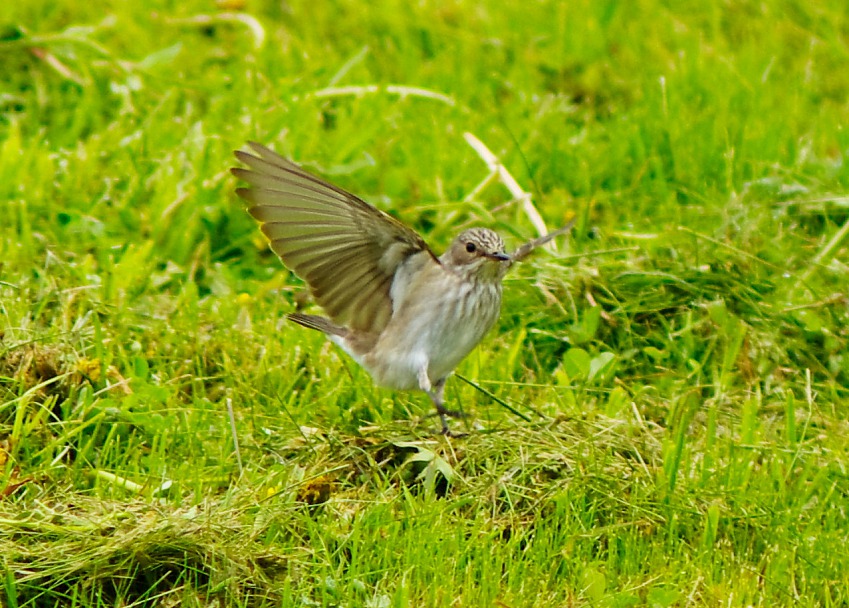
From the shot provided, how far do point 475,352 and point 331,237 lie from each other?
119 centimetres

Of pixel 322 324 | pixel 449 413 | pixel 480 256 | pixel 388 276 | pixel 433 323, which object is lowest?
pixel 449 413

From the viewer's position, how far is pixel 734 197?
6742 millimetres

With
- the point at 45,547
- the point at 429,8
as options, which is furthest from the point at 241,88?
the point at 45,547

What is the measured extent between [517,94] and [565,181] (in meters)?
1.09

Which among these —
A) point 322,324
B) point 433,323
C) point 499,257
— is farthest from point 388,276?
point 322,324

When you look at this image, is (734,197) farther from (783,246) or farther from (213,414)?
(213,414)

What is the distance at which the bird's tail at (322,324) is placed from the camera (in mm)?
5566

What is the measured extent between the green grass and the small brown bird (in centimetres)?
29

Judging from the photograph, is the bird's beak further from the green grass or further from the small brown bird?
the green grass

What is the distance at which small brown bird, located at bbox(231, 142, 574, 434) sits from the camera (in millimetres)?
4855

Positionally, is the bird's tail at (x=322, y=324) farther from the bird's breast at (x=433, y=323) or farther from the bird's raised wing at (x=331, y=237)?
the bird's breast at (x=433, y=323)

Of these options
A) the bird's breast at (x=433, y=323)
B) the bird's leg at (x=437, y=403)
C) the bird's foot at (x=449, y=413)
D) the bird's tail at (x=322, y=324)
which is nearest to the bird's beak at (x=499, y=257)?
the bird's breast at (x=433, y=323)

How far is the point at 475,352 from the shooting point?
5.93m

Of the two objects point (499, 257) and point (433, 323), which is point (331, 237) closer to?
point (433, 323)
